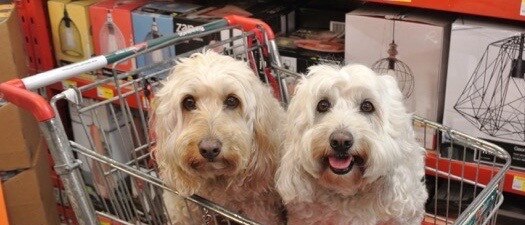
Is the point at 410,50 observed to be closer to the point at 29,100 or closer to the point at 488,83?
the point at 488,83

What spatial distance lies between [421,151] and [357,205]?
0.18m

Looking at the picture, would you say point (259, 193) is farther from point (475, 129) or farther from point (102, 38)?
point (102, 38)

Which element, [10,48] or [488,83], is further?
[10,48]

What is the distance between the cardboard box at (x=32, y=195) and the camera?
7.69 feet

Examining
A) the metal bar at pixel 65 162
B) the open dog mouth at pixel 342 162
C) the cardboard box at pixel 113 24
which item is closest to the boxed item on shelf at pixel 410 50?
the open dog mouth at pixel 342 162

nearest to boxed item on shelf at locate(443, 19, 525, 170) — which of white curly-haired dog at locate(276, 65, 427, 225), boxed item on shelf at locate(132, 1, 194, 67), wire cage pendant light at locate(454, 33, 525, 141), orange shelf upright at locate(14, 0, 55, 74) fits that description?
wire cage pendant light at locate(454, 33, 525, 141)

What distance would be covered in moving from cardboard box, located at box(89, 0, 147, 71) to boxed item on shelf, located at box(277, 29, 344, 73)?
56 centimetres

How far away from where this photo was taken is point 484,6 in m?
1.59

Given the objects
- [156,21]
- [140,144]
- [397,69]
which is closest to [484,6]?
[397,69]

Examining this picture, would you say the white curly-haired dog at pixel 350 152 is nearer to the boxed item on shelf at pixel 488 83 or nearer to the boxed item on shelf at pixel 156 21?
the boxed item on shelf at pixel 488 83

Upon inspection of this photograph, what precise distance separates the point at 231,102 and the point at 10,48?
1.24m

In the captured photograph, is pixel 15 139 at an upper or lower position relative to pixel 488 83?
lower

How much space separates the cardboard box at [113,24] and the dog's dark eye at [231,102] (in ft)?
3.14

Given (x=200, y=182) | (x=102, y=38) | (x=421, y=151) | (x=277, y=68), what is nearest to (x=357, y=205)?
(x=421, y=151)
